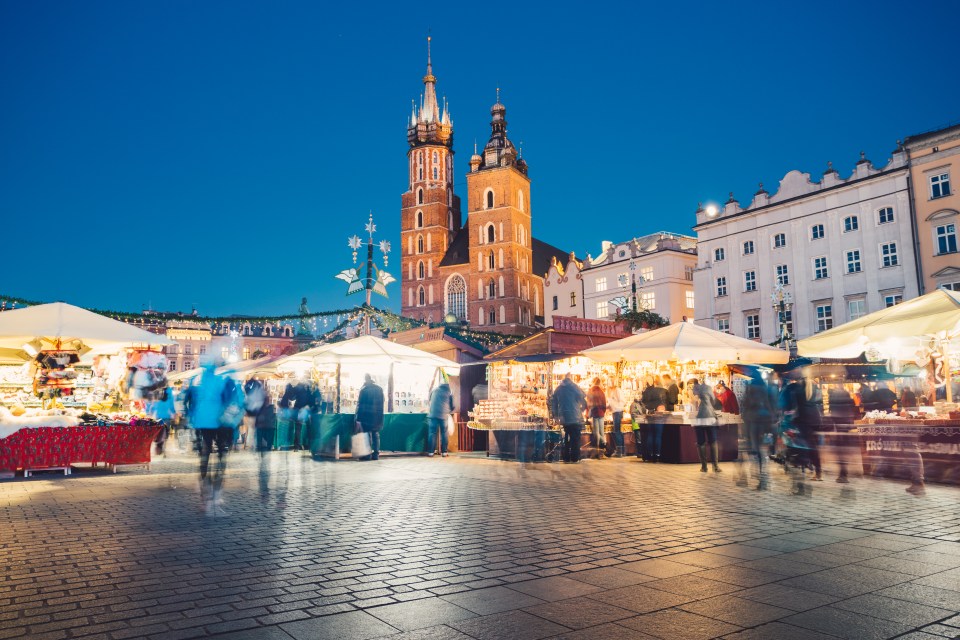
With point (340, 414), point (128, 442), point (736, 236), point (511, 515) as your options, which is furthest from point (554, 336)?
point (736, 236)

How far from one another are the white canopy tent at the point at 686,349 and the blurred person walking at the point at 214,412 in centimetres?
846

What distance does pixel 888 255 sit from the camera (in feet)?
121

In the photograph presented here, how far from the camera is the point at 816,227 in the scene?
133ft

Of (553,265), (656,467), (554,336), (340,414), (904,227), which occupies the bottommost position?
(656,467)

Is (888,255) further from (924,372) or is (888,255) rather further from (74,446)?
(74,446)

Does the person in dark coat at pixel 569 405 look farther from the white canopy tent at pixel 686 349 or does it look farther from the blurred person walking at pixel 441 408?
the blurred person walking at pixel 441 408

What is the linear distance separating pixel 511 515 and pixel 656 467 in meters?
6.72

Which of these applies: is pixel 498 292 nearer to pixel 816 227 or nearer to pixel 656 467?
pixel 816 227

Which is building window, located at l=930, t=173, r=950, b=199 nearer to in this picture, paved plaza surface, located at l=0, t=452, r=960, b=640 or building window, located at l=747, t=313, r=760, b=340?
building window, located at l=747, t=313, r=760, b=340

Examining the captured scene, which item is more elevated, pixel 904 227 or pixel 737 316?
pixel 904 227

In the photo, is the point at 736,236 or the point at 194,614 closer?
the point at 194,614

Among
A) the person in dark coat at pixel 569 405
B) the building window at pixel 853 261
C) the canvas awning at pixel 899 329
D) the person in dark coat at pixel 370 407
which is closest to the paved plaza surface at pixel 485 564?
the canvas awning at pixel 899 329

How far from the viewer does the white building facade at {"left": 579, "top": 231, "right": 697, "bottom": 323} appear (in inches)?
2042

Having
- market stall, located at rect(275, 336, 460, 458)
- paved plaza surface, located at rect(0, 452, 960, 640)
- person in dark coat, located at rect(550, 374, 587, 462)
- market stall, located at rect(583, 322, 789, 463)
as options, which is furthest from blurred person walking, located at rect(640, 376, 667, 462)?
market stall, located at rect(275, 336, 460, 458)
